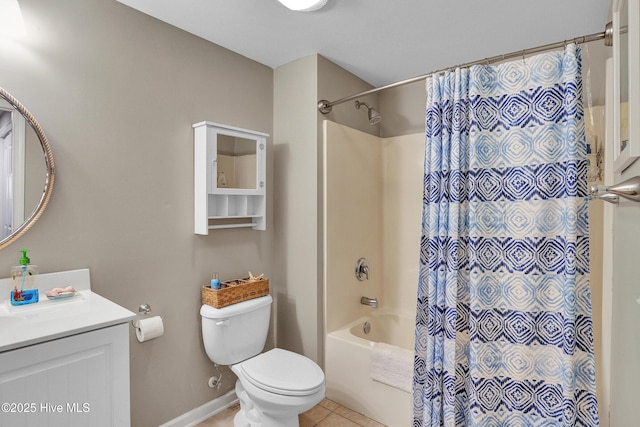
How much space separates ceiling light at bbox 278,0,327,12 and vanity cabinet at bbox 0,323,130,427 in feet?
5.44

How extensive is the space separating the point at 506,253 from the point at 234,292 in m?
1.50

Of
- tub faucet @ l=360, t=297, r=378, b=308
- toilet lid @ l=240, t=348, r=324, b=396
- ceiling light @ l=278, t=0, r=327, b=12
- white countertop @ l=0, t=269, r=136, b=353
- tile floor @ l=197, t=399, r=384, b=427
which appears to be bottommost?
tile floor @ l=197, t=399, r=384, b=427

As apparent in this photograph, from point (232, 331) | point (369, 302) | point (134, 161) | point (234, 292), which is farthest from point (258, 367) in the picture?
point (134, 161)

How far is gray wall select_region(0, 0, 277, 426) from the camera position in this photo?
1595 millimetres

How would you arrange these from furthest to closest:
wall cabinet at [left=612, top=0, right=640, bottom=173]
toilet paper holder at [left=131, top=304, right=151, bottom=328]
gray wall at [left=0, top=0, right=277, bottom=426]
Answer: toilet paper holder at [left=131, top=304, right=151, bottom=328]
gray wall at [left=0, top=0, right=277, bottom=426]
wall cabinet at [left=612, top=0, right=640, bottom=173]

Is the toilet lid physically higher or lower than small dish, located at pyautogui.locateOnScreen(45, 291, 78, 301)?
lower

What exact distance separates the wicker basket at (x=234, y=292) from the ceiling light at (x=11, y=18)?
1.53m

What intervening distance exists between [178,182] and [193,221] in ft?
0.82

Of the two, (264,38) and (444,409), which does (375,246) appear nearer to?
(444,409)

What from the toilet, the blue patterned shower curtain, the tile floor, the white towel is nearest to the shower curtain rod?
the blue patterned shower curtain

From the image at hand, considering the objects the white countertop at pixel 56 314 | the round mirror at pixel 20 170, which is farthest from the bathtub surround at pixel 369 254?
the round mirror at pixel 20 170

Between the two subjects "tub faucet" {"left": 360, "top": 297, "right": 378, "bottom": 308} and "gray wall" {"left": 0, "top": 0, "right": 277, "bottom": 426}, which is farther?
"tub faucet" {"left": 360, "top": 297, "right": 378, "bottom": 308}

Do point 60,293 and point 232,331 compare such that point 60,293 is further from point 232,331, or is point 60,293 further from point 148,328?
point 232,331

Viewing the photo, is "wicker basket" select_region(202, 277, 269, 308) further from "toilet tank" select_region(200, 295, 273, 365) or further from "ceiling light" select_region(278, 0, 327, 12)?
"ceiling light" select_region(278, 0, 327, 12)
